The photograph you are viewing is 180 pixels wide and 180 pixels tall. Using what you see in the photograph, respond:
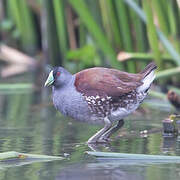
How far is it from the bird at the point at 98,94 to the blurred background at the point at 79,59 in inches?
10.2

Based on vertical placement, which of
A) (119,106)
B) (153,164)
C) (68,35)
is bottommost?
(153,164)

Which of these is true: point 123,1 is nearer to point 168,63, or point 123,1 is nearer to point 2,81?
point 168,63

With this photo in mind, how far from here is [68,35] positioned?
34.6 ft

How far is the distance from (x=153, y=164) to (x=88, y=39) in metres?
5.67

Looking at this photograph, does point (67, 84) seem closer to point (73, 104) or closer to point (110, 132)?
point (73, 104)

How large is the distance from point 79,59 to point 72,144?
4.17 meters

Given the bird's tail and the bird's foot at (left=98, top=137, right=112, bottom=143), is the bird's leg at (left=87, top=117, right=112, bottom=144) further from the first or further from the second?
the bird's tail

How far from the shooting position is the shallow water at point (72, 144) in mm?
4668

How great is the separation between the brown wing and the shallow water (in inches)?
18.1

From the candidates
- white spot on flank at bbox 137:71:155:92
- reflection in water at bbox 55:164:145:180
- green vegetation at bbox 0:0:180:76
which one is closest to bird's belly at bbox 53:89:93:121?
white spot on flank at bbox 137:71:155:92

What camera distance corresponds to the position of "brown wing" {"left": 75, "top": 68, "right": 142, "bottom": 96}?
19.4 ft

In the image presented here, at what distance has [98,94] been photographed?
5875mm

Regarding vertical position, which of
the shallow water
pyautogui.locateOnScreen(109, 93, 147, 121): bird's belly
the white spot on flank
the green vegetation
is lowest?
the shallow water

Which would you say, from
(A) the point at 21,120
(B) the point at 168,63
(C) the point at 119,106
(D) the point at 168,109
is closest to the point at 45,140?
(C) the point at 119,106
